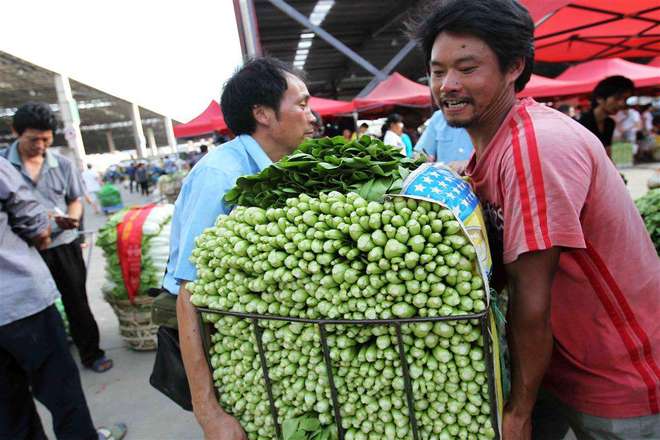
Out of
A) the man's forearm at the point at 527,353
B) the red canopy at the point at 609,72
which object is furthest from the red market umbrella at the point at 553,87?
the man's forearm at the point at 527,353

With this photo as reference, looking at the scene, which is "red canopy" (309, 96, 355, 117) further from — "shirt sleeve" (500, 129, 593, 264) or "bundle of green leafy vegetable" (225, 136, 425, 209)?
"shirt sleeve" (500, 129, 593, 264)

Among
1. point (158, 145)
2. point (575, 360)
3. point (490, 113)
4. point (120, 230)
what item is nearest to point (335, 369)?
point (575, 360)

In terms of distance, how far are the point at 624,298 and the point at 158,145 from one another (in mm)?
74288

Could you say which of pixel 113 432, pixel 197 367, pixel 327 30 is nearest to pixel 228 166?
pixel 197 367

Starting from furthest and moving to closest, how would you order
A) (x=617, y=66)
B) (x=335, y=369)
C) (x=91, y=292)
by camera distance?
(x=617, y=66) < (x=91, y=292) < (x=335, y=369)

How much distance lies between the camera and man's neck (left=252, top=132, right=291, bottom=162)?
66.7 inches

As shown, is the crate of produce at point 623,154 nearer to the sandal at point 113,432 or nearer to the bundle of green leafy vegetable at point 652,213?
the bundle of green leafy vegetable at point 652,213

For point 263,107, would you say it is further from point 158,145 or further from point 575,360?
point 158,145

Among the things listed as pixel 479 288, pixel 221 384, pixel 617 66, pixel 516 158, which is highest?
pixel 617 66

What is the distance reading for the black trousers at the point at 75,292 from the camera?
324 cm

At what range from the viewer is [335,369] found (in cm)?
105

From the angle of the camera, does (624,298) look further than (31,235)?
No

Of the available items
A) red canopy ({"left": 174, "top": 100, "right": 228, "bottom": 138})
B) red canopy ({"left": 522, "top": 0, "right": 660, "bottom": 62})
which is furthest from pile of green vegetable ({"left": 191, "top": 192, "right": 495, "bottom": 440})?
red canopy ({"left": 174, "top": 100, "right": 228, "bottom": 138})

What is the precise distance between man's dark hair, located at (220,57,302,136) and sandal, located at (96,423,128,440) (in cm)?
209
